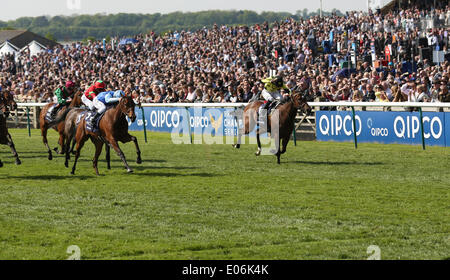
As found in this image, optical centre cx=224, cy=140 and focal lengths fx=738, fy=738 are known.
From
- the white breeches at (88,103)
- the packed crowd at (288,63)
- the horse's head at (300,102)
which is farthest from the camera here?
the packed crowd at (288,63)

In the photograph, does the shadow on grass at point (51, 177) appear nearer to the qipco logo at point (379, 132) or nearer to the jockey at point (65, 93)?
the jockey at point (65, 93)

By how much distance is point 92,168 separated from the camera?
657 inches

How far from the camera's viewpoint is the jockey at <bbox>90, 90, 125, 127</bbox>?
51.1ft

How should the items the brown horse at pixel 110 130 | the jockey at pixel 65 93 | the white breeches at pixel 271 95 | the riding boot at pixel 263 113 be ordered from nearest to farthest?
the brown horse at pixel 110 130, the riding boot at pixel 263 113, the white breeches at pixel 271 95, the jockey at pixel 65 93

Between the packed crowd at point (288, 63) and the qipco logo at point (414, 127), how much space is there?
1.00 meters

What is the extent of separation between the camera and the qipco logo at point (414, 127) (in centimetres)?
1845

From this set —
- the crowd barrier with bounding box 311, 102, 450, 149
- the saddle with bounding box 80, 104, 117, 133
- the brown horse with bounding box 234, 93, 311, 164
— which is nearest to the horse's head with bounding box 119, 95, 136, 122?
the saddle with bounding box 80, 104, 117, 133

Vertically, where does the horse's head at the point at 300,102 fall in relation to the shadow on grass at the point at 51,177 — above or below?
above

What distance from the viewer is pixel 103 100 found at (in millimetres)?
15773

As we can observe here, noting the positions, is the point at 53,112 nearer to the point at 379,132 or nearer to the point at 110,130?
the point at 110,130

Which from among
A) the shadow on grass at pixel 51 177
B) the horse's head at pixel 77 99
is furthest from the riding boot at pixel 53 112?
the shadow on grass at pixel 51 177

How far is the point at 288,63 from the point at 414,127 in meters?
11.9

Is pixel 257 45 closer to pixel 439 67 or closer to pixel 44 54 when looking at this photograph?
pixel 439 67
